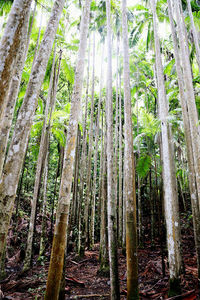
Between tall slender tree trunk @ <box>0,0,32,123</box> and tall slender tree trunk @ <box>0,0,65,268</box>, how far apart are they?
46 centimetres

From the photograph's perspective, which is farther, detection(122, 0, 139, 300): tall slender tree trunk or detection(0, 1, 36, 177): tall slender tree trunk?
detection(122, 0, 139, 300): tall slender tree trunk

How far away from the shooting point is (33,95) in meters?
2.75

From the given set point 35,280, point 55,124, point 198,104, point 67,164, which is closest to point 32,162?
point 55,124

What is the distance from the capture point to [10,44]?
222 cm

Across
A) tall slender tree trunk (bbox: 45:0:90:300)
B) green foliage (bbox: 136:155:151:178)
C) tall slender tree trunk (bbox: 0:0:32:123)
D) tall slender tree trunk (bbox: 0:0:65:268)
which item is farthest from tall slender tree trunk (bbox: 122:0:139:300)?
green foliage (bbox: 136:155:151:178)

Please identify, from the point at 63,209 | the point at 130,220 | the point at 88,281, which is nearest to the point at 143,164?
the point at 88,281

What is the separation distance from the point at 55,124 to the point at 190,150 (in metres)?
7.09

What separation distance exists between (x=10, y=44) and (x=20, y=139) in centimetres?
108

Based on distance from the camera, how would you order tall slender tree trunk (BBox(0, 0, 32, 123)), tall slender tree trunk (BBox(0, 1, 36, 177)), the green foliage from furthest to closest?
the green foliage
tall slender tree trunk (BBox(0, 1, 36, 177))
tall slender tree trunk (BBox(0, 0, 32, 123))

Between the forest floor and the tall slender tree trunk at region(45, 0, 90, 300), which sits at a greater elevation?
the tall slender tree trunk at region(45, 0, 90, 300)

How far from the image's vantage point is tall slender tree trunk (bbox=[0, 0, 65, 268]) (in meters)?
2.28

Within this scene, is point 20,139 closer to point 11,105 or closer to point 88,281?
point 11,105

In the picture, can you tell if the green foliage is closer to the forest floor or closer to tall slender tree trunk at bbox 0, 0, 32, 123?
Answer: the forest floor

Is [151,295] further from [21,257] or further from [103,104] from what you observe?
[103,104]
